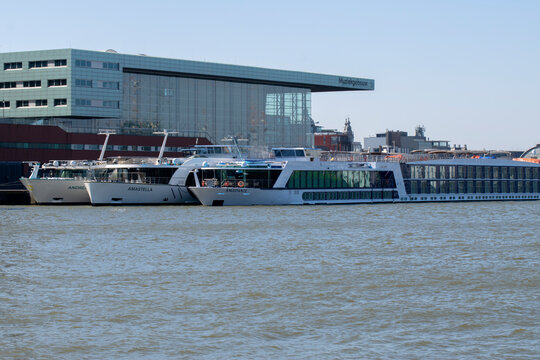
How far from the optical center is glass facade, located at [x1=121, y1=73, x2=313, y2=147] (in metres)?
148

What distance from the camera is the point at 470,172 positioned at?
131 metres

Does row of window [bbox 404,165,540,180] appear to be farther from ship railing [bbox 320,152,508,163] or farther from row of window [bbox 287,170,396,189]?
row of window [bbox 287,170,396,189]

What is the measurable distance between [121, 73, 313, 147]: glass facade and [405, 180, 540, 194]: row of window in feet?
156

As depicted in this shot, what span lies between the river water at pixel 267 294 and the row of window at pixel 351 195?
42.6 m

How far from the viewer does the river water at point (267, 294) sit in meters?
24.7

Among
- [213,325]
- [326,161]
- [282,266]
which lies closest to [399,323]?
[213,325]

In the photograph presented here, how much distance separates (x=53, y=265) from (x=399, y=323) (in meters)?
20.1

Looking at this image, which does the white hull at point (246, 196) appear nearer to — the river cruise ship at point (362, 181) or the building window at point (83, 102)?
the river cruise ship at point (362, 181)

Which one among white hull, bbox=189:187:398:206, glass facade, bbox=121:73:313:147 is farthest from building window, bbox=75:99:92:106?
white hull, bbox=189:187:398:206

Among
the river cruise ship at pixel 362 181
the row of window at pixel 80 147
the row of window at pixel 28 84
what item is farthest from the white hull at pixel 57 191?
the row of window at pixel 28 84

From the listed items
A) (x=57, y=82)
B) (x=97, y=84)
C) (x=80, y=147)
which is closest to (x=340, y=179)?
(x=80, y=147)

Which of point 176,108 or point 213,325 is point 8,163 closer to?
point 176,108

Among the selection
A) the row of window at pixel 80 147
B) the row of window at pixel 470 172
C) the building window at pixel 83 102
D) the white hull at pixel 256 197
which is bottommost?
the white hull at pixel 256 197

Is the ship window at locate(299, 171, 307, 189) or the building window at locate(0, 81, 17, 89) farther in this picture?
the building window at locate(0, 81, 17, 89)
